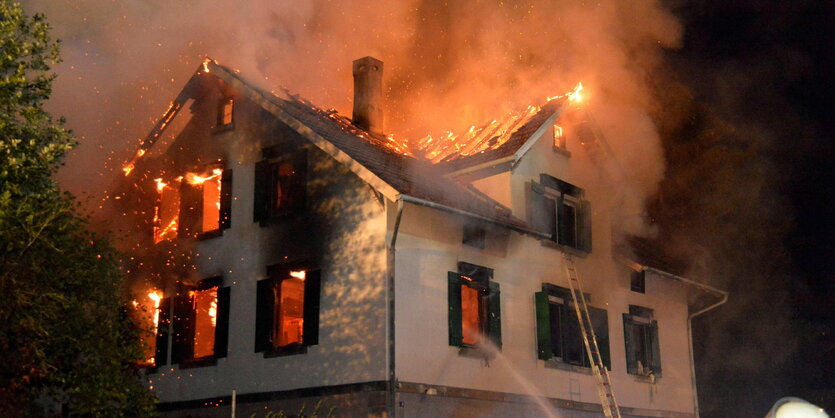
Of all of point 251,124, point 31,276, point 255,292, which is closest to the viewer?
point 31,276

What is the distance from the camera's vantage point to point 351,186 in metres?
16.4

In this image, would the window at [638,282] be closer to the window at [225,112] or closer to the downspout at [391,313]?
the downspout at [391,313]

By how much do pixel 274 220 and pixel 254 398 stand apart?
3.24m

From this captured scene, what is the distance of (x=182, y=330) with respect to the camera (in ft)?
60.3

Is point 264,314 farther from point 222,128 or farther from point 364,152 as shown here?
point 222,128

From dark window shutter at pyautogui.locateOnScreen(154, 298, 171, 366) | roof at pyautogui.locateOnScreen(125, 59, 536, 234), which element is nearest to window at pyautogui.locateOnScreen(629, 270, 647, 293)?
roof at pyautogui.locateOnScreen(125, 59, 536, 234)

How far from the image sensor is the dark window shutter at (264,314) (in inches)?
666

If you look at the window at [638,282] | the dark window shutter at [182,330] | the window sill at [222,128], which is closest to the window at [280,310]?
the dark window shutter at [182,330]

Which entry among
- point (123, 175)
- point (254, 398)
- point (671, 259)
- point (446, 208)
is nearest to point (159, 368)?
point (254, 398)

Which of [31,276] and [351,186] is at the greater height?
[351,186]

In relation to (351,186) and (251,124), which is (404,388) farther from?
(251,124)

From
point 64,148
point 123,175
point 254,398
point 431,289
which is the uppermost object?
point 123,175

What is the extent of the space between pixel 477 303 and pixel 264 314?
3860mm

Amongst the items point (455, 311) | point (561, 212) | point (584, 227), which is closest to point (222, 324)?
point (455, 311)
